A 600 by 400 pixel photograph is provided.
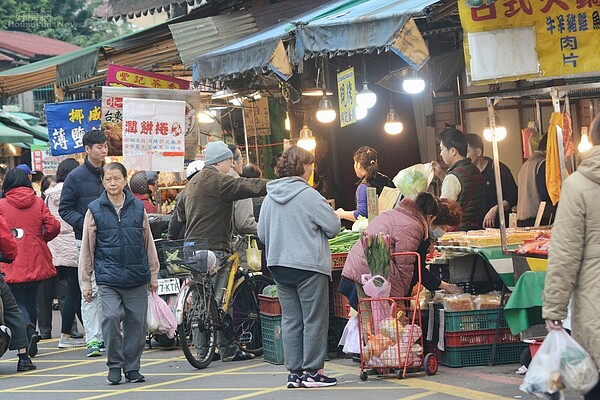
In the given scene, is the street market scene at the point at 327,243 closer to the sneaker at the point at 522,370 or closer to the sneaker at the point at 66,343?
the sneaker at the point at 66,343

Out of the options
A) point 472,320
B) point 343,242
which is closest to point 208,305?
point 343,242

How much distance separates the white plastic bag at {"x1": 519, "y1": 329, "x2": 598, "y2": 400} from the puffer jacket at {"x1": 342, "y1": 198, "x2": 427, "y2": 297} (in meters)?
3.30

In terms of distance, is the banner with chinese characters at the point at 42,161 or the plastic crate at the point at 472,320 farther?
the banner with chinese characters at the point at 42,161

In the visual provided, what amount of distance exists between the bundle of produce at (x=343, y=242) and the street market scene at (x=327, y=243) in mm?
21

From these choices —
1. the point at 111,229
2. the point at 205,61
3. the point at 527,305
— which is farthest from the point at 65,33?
the point at 527,305

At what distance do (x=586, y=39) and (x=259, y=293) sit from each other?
161 inches

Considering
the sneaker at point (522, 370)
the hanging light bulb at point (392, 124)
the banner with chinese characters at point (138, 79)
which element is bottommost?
the sneaker at point (522, 370)

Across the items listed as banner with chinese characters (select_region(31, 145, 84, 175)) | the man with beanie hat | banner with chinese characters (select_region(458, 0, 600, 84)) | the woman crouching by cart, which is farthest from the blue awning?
banner with chinese characters (select_region(31, 145, 84, 175))

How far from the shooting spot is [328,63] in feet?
47.6

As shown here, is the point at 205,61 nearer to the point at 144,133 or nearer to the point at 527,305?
the point at 144,133

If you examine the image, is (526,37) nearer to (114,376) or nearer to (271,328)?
(271,328)

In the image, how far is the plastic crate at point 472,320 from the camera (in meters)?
9.34

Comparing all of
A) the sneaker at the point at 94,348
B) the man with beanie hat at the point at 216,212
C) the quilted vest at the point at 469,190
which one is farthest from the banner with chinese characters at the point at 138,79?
the quilted vest at the point at 469,190

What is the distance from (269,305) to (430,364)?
1.93 metres
